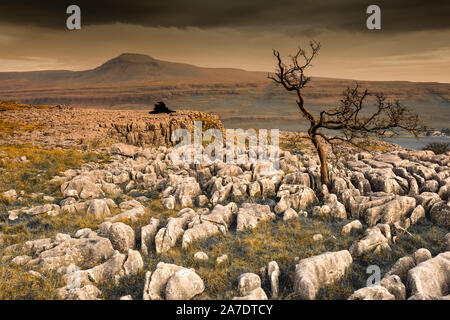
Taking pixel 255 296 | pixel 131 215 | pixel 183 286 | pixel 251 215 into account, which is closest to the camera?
pixel 255 296

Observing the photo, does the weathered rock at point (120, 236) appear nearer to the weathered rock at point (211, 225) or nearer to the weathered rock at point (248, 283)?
the weathered rock at point (211, 225)

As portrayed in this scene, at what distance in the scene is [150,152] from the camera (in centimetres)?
2995

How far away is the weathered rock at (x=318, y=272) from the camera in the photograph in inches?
332

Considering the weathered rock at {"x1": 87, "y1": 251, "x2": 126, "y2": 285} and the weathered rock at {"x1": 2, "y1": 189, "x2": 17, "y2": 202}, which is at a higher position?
the weathered rock at {"x1": 2, "y1": 189, "x2": 17, "y2": 202}

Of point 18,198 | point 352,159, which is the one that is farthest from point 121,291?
point 352,159

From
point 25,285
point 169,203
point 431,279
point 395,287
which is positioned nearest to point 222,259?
point 395,287

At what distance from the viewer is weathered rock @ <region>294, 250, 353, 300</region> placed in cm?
844

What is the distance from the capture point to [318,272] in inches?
364

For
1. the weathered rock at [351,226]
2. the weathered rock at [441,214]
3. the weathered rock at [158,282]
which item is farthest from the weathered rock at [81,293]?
the weathered rock at [441,214]

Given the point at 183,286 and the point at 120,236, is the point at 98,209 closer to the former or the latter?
the point at 120,236

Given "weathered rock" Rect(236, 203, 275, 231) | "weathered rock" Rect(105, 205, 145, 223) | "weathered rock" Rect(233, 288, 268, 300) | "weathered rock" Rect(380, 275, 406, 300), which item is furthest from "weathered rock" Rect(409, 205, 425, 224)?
"weathered rock" Rect(105, 205, 145, 223)

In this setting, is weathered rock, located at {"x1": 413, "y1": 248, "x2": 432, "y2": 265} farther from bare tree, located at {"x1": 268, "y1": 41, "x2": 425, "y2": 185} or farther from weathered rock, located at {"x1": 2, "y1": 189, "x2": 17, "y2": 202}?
weathered rock, located at {"x1": 2, "y1": 189, "x2": 17, "y2": 202}

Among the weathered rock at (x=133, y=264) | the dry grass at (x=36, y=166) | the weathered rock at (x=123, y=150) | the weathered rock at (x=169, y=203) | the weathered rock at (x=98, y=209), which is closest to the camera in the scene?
the weathered rock at (x=133, y=264)

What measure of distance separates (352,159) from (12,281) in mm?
26214
